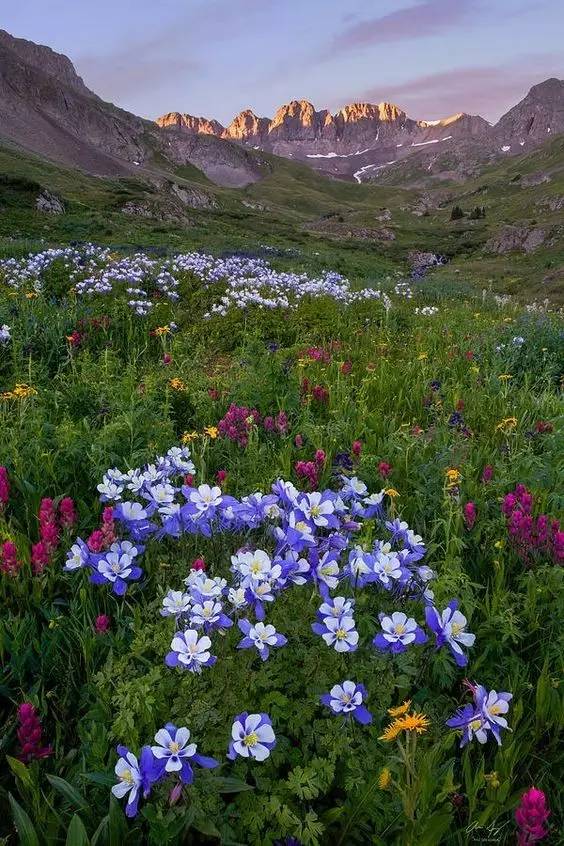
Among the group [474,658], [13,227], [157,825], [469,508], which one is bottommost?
[474,658]

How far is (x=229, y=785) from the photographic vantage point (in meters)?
1.79

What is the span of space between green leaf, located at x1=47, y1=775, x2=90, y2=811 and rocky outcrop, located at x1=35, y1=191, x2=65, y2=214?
43667 millimetres

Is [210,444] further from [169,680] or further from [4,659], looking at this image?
[169,680]

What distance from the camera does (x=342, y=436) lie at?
4.94 metres

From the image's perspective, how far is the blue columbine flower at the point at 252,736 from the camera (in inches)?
68.3

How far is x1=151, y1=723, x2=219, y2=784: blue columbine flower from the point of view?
167 centimetres

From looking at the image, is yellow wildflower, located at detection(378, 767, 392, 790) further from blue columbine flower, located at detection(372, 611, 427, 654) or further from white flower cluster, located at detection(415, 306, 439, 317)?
white flower cluster, located at detection(415, 306, 439, 317)

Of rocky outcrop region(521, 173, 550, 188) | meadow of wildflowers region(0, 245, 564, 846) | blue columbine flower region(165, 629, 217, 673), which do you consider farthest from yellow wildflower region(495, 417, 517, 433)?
rocky outcrop region(521, 173, 550, 188)

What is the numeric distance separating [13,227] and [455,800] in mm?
33443

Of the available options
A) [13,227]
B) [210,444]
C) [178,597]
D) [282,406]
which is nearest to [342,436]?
→ [282,406]

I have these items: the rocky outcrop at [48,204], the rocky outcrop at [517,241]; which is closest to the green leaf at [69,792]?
the rocky outcrop at [48,204]

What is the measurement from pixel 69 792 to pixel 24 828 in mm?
160

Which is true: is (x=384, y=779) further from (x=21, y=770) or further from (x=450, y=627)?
(x=21, y=770)

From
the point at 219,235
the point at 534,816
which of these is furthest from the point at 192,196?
the point at 534,816
